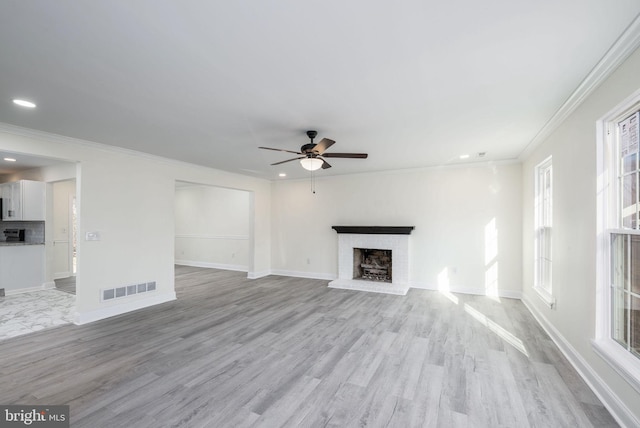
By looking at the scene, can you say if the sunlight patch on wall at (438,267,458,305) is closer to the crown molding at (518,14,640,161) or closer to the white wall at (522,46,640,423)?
the white wall at (522,46,640,423)

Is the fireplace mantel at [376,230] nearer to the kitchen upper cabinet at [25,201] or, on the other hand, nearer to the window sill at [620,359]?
the window sill at [620,359]

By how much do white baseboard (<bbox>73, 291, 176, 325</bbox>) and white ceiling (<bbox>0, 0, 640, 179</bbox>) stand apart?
248 centimetres

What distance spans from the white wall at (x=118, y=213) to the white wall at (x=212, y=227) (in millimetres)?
2620

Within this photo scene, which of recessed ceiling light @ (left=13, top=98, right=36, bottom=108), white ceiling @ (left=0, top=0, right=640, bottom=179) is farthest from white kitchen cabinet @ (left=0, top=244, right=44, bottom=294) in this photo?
recessed ceiling light @ (left=13, top=98, right=36, bottom=108)

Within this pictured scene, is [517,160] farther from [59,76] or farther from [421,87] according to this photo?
[59,76]

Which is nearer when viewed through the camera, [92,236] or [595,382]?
[595,382]

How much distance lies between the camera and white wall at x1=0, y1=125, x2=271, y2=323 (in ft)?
12.3

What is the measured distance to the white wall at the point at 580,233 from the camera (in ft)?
6.43

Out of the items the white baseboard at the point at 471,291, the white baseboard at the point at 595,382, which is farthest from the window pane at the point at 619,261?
the white baseboard at the point at 471,291

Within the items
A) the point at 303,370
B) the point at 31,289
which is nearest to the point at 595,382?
the point at 303,370

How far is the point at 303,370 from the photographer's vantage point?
2576 millimetres

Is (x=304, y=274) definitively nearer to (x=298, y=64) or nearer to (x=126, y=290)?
(x=126, y=290)

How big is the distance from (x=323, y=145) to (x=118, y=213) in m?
3.44

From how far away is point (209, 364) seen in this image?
2.68 metres
